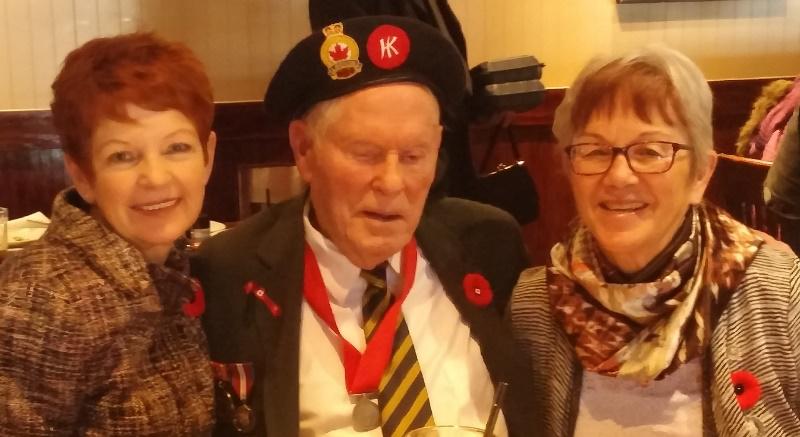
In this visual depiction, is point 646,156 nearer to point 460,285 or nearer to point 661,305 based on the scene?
point 661,305

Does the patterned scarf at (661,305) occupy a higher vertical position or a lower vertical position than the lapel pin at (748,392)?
higher

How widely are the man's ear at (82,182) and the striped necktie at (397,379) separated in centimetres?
53

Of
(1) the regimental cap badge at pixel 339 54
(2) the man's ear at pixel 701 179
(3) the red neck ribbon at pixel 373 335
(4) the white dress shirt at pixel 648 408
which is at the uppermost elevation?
(1) the regimental cap badge at pixel 339 54

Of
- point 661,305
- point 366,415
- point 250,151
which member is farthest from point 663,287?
point 250,151

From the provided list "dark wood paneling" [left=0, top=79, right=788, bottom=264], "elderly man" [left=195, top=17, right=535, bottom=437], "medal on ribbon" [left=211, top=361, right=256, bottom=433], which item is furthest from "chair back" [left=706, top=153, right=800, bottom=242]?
"medal on ribbon" [left=211, top=361, right=256, bottom=433]

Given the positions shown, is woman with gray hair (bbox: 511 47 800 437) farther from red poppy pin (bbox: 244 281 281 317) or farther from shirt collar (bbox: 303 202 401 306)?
red poppy pin (bbox: 244 281 281 317)

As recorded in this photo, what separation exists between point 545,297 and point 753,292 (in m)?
0.40

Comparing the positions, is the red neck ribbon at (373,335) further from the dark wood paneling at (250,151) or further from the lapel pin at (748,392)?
the dark wood paneling at (250,151)

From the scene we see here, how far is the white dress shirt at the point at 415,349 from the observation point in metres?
1.59

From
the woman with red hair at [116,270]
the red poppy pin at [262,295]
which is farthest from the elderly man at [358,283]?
the woman with red hair at [116,270]

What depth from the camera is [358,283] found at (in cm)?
169

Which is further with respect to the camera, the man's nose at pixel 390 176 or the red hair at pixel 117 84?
the man's nose at pixel 390 176

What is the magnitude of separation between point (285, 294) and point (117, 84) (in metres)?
0.50

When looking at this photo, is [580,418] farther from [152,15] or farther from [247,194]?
[152,15]
